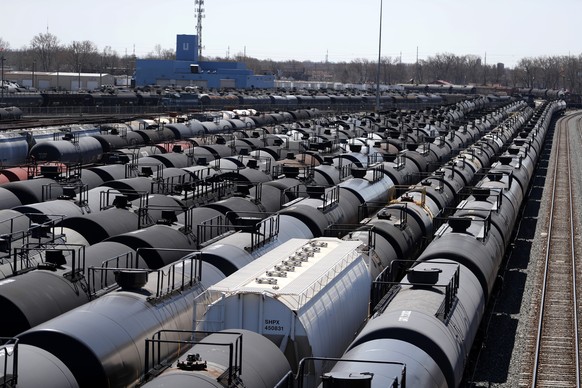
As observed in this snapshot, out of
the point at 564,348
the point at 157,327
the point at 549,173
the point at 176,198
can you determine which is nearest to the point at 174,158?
the point at 176,198

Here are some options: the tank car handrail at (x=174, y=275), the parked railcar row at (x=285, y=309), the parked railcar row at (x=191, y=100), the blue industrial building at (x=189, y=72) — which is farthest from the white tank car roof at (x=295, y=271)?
the blue industrial building at (x=189, y=72)

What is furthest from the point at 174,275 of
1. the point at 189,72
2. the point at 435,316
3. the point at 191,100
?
the point at 189,72

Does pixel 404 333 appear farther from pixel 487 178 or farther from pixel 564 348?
pixel 487 178

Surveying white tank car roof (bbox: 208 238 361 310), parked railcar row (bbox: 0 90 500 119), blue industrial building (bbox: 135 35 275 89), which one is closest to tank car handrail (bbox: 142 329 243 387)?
white tank car roof (bbox: 208 238 361 310)

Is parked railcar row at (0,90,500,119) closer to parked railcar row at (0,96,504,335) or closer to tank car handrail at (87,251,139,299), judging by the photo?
parked railcar row at (0,96,504,335)

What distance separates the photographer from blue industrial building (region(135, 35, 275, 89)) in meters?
159

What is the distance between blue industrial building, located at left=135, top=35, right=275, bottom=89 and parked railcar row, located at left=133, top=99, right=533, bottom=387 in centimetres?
13950

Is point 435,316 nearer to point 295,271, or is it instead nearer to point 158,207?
point 295,271

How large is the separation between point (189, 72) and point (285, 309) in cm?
14854

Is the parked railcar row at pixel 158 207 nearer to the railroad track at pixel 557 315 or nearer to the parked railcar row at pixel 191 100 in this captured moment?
the railroad track at pixel 557 315

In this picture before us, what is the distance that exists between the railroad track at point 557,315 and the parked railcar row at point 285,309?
4085 mm

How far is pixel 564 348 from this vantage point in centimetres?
2220

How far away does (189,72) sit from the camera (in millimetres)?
160125

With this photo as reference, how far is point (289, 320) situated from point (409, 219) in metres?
11.6
